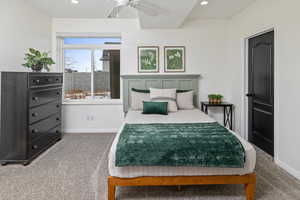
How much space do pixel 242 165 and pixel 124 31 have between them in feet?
12.9

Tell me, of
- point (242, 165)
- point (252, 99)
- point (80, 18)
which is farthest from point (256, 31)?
Result: point (80, 18)

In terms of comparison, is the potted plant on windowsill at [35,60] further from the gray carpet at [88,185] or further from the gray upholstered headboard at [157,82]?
the gray upholstered headboard at [157,82]

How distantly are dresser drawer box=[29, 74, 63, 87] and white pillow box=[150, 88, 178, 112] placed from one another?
6.05ft

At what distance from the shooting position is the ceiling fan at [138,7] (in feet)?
Result: 9.75

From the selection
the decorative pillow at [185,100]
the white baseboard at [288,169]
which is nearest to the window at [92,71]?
the decorative pillow at [185,100]

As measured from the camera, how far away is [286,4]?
3.10 meters

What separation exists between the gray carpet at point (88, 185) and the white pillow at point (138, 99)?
132cm

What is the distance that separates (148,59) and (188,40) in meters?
0.99

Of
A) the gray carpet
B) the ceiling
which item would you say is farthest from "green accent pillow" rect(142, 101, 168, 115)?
the ceiling

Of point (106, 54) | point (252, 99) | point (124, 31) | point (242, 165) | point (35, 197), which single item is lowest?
point (35, 197)

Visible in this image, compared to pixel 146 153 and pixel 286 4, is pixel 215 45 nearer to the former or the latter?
pixel 286 4

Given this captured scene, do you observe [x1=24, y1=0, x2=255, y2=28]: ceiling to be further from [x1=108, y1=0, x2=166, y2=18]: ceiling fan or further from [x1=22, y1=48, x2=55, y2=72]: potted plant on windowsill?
[x1=22, y1=48, x2=55, y2=72]: potted plant on windowsill

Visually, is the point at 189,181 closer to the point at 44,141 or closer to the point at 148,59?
the point at 44,141

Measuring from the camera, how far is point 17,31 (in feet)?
12.8
